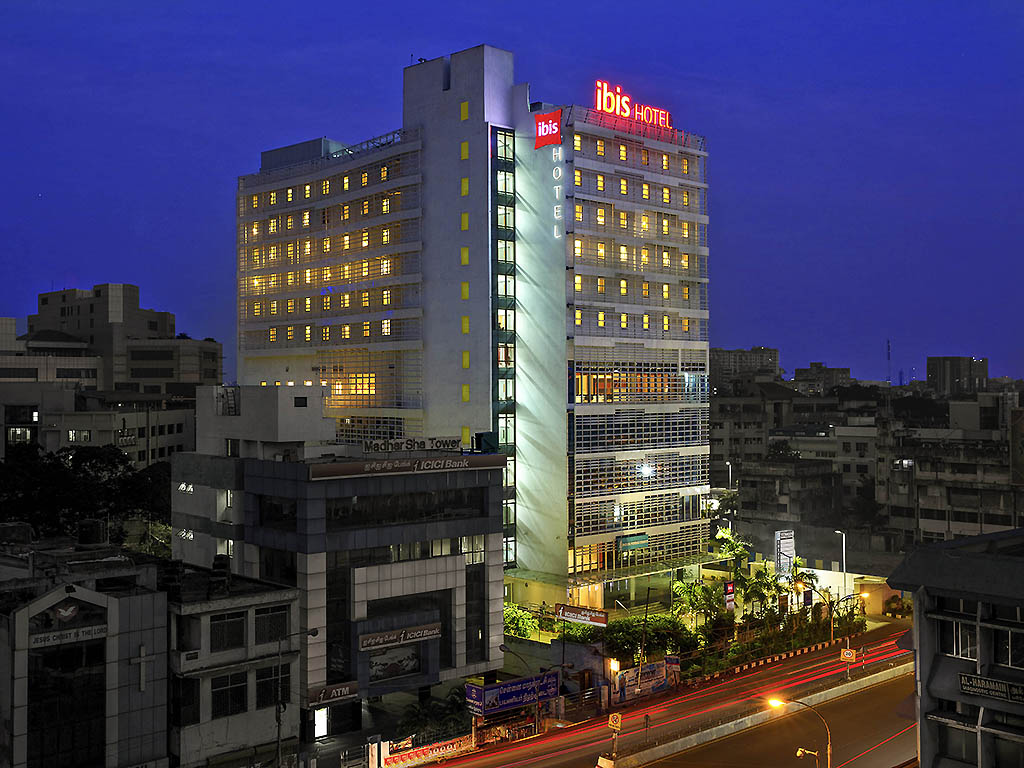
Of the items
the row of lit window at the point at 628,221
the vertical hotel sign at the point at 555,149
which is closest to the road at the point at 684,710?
the vertical hotel sign at the point at 555,149

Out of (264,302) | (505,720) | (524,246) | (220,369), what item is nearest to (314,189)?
(264,302)

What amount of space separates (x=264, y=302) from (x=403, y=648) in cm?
5611

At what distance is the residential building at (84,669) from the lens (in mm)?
45281

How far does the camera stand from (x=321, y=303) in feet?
340

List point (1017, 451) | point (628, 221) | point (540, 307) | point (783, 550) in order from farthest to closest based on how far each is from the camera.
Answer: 1. point (1017, 451)
2. point (783, 550)
3. point (628, 221)
4. point (540, 307)

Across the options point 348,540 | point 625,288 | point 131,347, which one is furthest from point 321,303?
point 131,347

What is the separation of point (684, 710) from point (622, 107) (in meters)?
51.7

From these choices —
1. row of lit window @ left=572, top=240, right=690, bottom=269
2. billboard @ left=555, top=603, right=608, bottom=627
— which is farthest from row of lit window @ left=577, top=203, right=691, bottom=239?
billboard @ left=555, top=603, right=608, bottom=627

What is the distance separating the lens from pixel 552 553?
88438 mm

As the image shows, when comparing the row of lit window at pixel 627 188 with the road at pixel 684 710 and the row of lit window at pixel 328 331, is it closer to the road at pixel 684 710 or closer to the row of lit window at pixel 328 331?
the row of lit window at pixel 328 331

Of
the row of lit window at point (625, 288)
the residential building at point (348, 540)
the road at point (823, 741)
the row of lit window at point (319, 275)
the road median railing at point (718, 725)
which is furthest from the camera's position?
the row of lit window at point (319, 275)

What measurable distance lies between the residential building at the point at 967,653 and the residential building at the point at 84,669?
33.8 metres

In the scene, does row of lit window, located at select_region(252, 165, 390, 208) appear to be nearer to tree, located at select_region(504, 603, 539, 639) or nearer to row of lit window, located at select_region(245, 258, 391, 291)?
row of lit window, located at select_region(245, 258, 391, 291)

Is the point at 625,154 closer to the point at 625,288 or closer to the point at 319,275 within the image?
the point at 625,288
